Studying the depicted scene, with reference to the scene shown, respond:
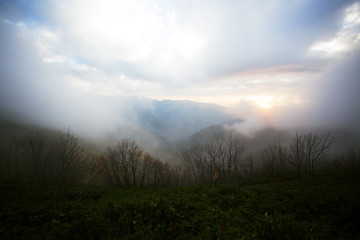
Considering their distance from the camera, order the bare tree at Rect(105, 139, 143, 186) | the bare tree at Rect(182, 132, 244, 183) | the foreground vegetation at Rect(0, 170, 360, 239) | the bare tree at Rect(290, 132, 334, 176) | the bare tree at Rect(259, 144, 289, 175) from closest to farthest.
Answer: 1. the foreground vegetation at Rect(0, 170, 360, 239)
2. the bare tree at Rect(290, 132, 334, 176)
3. the bare tree at Rect(105, 139, 143, 186)
4. the bare tree at Rect(182, 132, 244, 183)
5. the bare tree at Rect(259, 144, 289, 175)

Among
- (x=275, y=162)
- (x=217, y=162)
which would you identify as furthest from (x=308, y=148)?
(x=275, y=162)

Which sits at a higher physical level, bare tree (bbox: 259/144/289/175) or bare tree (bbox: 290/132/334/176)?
bare tree (bbox: 290/132/334/176)

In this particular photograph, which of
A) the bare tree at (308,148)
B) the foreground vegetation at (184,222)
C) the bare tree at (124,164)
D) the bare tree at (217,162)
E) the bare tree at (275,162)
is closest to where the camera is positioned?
the foreground vegetation at (184,222)

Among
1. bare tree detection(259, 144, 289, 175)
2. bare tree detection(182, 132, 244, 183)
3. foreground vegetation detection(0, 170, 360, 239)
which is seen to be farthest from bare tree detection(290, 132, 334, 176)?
foreground vegetation detection(0, 170, 360, 239)

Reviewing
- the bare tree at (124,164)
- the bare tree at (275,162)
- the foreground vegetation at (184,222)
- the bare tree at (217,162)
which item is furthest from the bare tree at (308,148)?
the bare tree at (124,164)

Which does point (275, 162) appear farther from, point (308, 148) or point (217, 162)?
point (217, 162)

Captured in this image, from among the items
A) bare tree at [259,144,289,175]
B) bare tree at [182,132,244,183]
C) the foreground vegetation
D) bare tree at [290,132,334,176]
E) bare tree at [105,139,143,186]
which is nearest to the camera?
the foreground vegetation

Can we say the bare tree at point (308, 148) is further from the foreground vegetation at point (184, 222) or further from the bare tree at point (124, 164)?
the bare tree at point (124, 164)

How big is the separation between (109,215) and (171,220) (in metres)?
3.51

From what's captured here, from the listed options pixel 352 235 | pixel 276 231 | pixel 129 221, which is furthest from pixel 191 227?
pixel 352 235

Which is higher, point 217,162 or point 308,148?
point 308,148

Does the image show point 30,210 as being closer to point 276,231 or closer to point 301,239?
point 276,231

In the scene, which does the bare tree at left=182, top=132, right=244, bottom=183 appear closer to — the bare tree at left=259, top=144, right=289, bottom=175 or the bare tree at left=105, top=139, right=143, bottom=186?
the bare tree at left=259, top=144, right=289, bottom=175

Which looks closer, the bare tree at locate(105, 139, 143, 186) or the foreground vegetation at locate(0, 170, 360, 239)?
the foreground vegetation at locate(0, 170, 360, 239)
